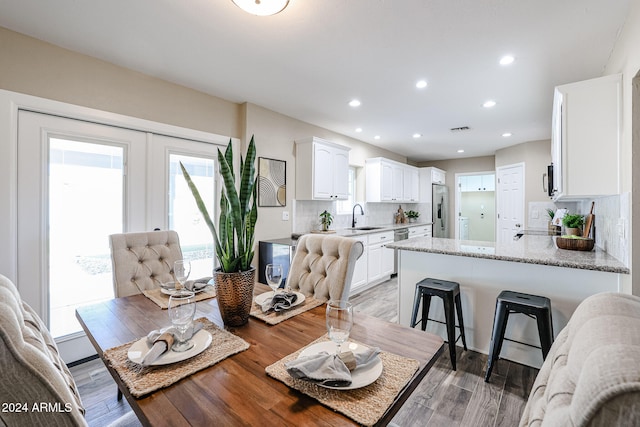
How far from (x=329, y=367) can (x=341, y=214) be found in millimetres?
4181

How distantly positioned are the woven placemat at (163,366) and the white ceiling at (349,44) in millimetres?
1876

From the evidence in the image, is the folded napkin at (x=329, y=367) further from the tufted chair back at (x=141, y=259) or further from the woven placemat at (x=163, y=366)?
the tufted chair back at (x=141, y=259)

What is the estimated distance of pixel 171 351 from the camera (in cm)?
97

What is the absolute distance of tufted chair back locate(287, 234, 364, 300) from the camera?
1.64 metres

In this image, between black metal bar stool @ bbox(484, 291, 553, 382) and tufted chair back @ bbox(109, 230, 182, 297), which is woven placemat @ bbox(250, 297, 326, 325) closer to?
tufted chair back @ bbox(109, 230, 182, 297)

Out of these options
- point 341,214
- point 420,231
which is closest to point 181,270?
point 341,214

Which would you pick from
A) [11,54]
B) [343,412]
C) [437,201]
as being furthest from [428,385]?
[437,201]

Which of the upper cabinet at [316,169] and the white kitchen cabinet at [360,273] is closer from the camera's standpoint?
the upper cabinet at [316,169]

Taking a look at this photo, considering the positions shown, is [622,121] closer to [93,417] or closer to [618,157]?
[618,157]

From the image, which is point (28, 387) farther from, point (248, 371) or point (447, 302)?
point (447, 302)

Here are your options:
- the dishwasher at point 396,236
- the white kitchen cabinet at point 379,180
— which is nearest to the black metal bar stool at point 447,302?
the dishwasher at point 396,236

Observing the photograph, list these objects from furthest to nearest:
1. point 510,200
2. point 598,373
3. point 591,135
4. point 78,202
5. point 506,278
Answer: point 510,200 < point 78,202 < point 506,278 < point 591,135 < point 598,373

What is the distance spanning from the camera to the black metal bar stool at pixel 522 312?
6.10 ft

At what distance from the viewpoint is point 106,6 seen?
1.78 m
